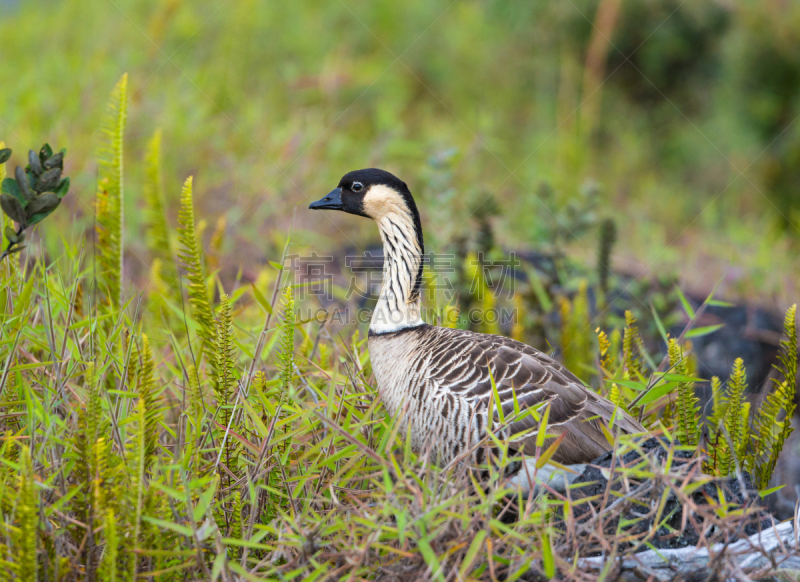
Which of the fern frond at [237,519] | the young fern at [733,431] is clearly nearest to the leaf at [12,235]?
the fern frond at [237,519]

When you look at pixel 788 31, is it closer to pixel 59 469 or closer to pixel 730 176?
pixel 730 176

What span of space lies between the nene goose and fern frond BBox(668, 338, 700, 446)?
0.27 meters

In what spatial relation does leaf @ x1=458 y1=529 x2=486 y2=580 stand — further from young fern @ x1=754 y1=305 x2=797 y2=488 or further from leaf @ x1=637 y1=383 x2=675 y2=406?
young fern @ x1=754 y1=305 x2=797 y2=488

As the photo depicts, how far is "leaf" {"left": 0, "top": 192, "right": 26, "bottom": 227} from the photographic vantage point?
213 centimetres

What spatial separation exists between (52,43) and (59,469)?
5927mm

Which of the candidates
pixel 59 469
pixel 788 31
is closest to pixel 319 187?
pixel 59 469

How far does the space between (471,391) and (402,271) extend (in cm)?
80

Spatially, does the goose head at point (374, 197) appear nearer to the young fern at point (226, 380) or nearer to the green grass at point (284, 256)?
the green grass at point (284, 256)

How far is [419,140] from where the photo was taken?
765 centimetres

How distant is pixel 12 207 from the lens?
2.16 m

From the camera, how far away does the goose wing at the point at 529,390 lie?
2436 mm

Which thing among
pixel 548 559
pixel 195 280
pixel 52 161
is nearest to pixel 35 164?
pixel 52 161

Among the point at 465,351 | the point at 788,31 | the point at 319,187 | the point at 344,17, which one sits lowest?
the point at 465,351

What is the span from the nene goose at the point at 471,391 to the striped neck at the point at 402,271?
2 cm
